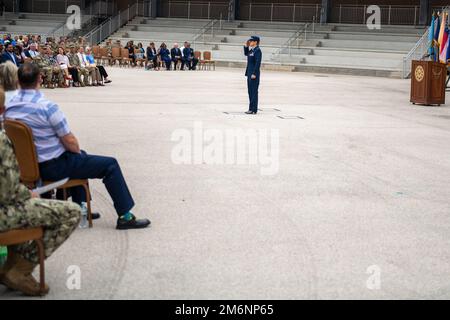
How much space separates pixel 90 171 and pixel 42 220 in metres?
1.76

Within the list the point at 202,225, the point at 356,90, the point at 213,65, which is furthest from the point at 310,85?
the point at 202,225

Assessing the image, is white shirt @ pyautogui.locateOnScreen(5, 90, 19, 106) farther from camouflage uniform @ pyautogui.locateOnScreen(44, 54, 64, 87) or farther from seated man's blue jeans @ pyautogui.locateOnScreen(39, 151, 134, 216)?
camouflage uniform @ pyautogui.locateOnScreen(44, 54, 64, 87)

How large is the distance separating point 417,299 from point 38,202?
9.09ft

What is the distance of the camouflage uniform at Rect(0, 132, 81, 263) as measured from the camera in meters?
5.12

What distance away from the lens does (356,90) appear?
1130 inches

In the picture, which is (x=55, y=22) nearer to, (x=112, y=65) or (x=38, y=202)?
(x=112, y=65)

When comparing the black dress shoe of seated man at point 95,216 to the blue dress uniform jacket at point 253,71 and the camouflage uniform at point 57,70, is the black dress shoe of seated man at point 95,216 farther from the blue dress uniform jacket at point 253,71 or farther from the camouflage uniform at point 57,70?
the camouflage uniform at point 57,70

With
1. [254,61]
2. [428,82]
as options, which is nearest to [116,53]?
[428,82]

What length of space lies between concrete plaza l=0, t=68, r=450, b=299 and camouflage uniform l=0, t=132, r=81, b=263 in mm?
364

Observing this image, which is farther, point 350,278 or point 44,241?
point 350,278

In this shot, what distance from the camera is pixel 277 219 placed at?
787cm
